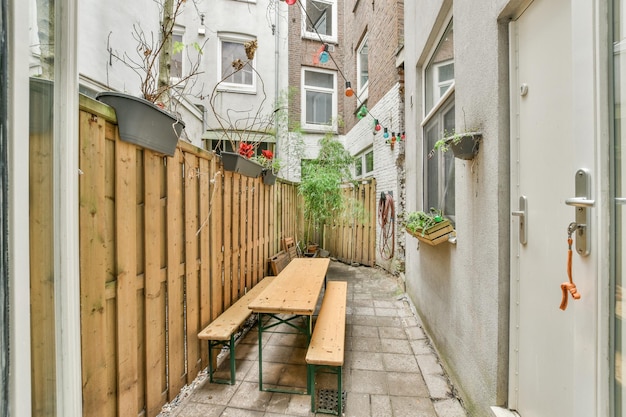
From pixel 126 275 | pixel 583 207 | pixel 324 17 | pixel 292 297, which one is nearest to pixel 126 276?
pixel 126 275

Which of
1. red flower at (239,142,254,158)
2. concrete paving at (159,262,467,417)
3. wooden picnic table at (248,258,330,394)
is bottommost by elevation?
concrete paving at (159,262,467,417)

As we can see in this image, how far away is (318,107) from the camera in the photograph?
8.73m

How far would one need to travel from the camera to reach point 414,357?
2.60 m

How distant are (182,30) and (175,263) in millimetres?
7369

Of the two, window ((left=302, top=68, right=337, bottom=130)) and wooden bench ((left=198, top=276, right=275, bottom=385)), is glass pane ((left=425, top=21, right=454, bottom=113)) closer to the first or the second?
wooden bench ((left=198, top=276, right=275, bottom=385))

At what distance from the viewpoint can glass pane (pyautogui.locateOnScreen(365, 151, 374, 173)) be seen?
6.46 metres

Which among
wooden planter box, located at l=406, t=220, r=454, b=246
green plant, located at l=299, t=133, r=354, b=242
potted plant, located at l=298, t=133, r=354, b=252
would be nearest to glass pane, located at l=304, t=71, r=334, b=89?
potted plant, located at l=298, t=133, r=354, b=252

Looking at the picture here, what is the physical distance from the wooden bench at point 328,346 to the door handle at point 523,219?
127 cm

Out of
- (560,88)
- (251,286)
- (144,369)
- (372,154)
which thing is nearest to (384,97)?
(372,154)

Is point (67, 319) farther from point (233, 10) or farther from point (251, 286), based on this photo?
point (233, 10)

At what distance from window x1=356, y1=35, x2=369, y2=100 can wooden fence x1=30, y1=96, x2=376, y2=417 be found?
553 centimetres

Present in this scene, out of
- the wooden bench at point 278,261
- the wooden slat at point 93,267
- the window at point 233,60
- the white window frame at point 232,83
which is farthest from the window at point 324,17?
the wooden slat at point 93,267

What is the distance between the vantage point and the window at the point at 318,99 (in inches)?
335

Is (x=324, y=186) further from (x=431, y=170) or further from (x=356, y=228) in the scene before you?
(x=431, y=170)
